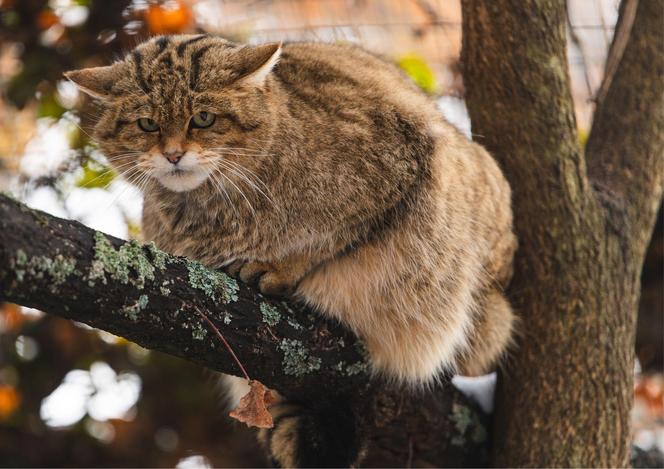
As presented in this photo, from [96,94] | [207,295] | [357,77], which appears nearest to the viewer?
[207,295]

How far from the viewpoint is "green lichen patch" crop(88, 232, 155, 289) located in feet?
6.64

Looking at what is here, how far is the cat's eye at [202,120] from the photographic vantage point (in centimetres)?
268

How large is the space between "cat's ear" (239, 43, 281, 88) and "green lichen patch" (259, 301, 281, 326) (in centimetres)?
73

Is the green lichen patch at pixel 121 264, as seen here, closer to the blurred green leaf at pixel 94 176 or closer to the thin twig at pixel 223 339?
the thin twig at pixel 223 339

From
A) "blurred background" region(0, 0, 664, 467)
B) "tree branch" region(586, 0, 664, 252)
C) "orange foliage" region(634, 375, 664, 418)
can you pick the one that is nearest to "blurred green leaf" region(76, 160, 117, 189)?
"blurred background" region(0, 0, 664, 467)

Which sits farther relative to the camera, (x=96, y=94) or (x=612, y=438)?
(x=612, y=438)

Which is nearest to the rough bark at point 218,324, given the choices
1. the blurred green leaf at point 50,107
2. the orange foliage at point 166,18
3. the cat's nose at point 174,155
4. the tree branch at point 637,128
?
the cat's nose at point 174,155

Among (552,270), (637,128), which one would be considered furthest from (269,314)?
(637,128)

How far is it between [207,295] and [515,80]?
1645 millimetres

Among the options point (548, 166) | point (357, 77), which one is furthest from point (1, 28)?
point (548, 166)

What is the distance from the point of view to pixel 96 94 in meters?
2.81

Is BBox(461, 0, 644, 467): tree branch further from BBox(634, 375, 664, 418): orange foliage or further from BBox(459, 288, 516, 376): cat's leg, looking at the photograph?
BBox(634, 375, 664, 418): orange foliage

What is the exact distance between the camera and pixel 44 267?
1.88m

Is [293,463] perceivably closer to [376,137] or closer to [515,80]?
[376,137]
